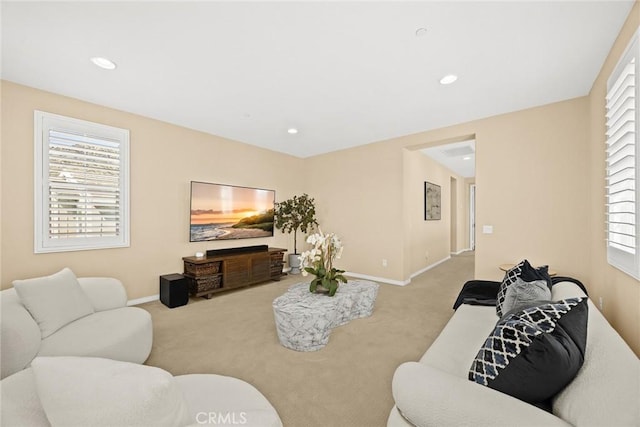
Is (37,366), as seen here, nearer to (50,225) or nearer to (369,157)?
(50,225)

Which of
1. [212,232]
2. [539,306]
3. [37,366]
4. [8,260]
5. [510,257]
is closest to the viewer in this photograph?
[37,366]

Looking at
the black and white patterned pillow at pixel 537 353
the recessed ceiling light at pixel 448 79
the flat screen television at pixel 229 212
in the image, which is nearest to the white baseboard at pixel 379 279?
the flat screen television at pixel 229 212

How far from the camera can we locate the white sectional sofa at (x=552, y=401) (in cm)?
85

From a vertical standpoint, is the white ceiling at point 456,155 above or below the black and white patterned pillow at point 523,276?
above

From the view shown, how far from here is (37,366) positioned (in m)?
0.82

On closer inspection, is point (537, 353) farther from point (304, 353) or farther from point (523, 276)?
point (304, 353)

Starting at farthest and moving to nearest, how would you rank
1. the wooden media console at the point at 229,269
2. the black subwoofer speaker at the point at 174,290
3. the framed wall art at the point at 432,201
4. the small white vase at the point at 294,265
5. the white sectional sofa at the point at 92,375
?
1. the framed wall art at the point at 432,201
2. the small white vase at the point at 294,265
3. the wooden media console at the point at 229,269
4. the black subwoofer speaker at the point at 174,290
5. the white sectional sofa at the point at 92,375

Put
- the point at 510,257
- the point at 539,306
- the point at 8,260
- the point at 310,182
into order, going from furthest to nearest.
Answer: the point at 310,182
the point at 510,257
the point at 8,260
the point at 539,306

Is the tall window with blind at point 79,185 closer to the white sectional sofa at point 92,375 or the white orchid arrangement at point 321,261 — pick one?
the white sectional sofa at point 92,375

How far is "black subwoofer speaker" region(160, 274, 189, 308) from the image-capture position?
11.8ft

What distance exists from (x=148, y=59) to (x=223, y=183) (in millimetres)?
2476

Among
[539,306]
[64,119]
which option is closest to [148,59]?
[64,119]

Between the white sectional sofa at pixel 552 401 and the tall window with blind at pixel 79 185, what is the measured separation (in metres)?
3.88

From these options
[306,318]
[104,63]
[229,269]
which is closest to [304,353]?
[306,318]
